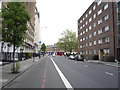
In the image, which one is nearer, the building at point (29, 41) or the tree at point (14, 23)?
the tree at point (14, 23)

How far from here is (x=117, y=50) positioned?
105ft

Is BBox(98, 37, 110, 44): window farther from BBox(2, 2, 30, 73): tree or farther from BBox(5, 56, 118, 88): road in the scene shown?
BBox(2, 2, 30, 73): tree

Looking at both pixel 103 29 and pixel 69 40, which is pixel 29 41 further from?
pixel 69 40

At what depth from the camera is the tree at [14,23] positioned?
40.6 ft

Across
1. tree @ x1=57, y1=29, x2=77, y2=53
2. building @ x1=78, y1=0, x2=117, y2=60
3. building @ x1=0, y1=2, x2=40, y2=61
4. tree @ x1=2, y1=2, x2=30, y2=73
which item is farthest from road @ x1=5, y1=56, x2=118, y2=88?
tree @ x1=57, y1=29, x2=77, y2=53

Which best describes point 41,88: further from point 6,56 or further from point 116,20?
point 116,20

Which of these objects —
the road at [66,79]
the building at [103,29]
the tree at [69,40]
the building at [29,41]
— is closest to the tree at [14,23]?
the building at [29,41]

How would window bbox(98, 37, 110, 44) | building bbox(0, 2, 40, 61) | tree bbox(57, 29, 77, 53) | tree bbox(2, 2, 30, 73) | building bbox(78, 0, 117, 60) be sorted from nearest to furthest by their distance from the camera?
tree bbox(2, 2, 30, 73) < building bbox(0, 2, 40, 61) < building bbox(78, 0, 117, 60) < window bbox(98, 37, 110, 44) < tree bbox(57, 29, 77, 53)

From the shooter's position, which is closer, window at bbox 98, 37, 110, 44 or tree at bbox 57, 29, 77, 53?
window at bbox 98, 37, 110, 44

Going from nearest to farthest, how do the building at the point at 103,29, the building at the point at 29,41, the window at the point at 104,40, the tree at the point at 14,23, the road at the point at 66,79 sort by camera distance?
the road at the point at 66,79 < the tree at the point at 14,23 < the building at the point at 29,41 < the building at the point at 103,29 < the window at the point at 104,40

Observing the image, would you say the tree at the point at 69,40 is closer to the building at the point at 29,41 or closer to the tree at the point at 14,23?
the building at the point at 29,41

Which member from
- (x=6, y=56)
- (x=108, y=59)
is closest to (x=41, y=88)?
(x=6, y=56)

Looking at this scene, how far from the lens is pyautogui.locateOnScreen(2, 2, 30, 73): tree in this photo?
40.6 ft

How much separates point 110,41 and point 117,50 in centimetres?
320
